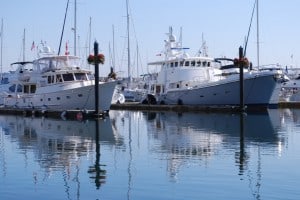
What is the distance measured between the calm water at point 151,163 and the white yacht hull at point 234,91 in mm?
14667

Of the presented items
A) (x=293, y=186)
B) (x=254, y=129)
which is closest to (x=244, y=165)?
(x=293, y=186)

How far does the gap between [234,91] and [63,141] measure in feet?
77.1

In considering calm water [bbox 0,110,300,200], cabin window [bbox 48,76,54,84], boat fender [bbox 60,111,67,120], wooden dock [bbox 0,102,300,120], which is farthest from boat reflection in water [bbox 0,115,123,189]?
cabin window [bbox 48,76,54,84]

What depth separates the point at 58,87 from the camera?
40625 mm

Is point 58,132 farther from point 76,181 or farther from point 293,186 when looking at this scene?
point 293,186

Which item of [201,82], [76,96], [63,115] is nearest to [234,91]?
[201,82]

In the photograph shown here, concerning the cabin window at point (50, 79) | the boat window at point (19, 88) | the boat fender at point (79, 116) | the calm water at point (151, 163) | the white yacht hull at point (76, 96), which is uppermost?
the cabin window at point (50, 79)

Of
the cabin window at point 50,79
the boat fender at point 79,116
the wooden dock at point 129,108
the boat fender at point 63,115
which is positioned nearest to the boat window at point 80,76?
the cabin window at point 50,79

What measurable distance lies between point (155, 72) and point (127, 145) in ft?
109

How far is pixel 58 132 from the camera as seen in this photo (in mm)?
28438

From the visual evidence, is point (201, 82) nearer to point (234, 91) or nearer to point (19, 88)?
point (234, 91)

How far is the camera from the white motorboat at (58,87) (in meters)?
40.0

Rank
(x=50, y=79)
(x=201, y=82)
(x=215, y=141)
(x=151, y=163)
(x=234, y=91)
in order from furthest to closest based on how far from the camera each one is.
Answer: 1. (x=201, y=82)
2. (x=234, y=91)
3. (x=50, y=79)
4. (x=215, y=141)
5. (x=151, y=163)

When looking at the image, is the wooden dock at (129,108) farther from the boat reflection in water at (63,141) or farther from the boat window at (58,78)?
the boat window at (58,78)
